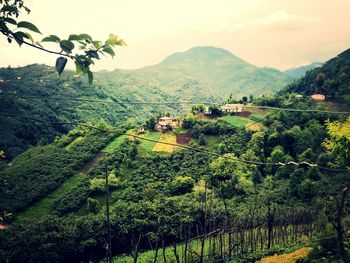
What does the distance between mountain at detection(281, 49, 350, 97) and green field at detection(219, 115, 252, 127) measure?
19.9 meters

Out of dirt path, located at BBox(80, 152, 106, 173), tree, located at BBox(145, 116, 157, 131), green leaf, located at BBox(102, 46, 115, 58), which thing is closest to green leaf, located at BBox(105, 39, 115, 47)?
green leaf, located at BBox(102, 46, 115, 58)

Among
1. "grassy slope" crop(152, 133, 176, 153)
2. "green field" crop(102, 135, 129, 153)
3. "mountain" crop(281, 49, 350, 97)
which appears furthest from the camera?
"mountain" crop(281, 49, 350, 97)

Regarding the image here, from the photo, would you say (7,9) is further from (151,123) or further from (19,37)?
(151,123)

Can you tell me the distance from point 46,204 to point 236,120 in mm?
41383

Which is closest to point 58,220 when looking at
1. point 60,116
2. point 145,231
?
point 145,231

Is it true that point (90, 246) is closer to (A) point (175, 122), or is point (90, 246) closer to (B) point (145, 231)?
(B) point (145, 231)

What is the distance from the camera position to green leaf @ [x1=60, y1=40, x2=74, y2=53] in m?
2.45

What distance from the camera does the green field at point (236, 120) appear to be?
7275 cm

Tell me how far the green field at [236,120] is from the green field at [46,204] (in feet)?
105

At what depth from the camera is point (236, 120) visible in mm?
74375

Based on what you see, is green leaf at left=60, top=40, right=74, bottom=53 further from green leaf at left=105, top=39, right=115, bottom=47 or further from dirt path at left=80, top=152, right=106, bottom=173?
dirt path at left=80, top=152, right=106, bottom=173

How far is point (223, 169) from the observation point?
59719mm

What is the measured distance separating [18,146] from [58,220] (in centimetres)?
5315

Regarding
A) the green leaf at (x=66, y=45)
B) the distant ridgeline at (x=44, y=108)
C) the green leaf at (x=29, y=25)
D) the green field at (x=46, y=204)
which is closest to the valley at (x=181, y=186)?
the green field at (x=46, y=204)
